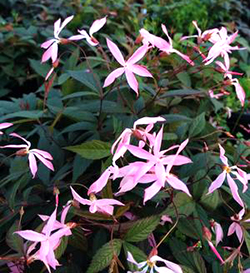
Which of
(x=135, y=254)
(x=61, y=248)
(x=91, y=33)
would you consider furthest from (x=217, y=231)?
(x=91, y=33)

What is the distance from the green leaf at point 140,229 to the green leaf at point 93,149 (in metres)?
0.15

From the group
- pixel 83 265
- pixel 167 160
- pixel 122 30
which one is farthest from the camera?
pixel 122 30

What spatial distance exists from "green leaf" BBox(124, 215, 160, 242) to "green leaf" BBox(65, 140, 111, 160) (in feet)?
0.48

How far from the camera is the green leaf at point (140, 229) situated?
2.26 ft

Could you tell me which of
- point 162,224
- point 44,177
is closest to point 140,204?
point 162,224

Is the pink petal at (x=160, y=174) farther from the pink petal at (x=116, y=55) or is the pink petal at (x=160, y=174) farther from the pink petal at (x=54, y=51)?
the pink petal at (x=54, y=51)

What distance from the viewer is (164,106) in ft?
3.52

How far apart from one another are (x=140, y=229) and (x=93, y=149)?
0.18 meters

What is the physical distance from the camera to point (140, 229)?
0.69 meters

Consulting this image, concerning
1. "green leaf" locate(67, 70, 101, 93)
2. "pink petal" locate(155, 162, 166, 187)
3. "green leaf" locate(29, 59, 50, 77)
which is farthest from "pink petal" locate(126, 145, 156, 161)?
"green leaf" locate(29, 59, 50, 77)

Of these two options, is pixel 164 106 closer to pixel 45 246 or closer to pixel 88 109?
pixel 88 109

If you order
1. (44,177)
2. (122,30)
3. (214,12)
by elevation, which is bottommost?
(214,12)

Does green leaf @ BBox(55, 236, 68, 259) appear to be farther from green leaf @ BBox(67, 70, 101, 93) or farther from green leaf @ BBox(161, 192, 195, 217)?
green leaf @ BBox(67, 70, 101, 93)

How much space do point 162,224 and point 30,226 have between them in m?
0.26
